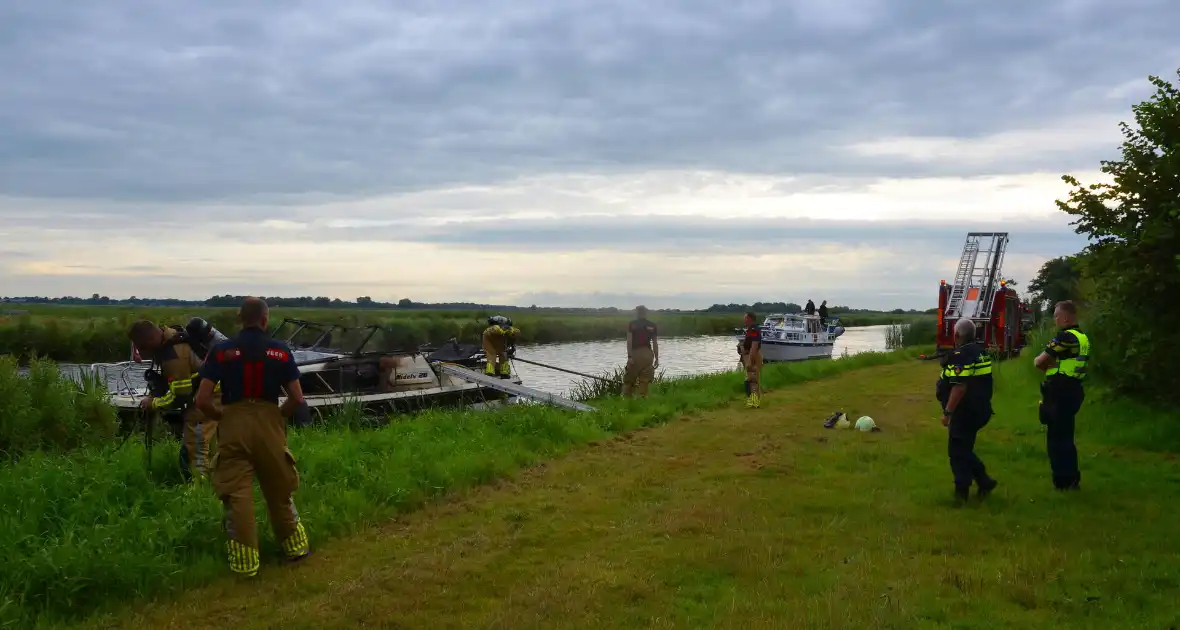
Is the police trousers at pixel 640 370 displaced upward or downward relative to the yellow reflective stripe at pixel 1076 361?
downward

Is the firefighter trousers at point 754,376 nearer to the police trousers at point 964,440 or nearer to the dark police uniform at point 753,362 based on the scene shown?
the dark police uniform at point 753,362

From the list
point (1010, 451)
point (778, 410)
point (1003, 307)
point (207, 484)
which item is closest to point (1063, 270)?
point (1003, 307)

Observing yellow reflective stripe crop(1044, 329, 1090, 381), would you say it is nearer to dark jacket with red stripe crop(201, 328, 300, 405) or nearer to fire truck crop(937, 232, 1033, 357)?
dark jacket with red stripe crop(201, 328, 300, 405)

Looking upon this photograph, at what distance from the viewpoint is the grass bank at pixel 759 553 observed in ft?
15.5

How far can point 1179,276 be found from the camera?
7.54 metres

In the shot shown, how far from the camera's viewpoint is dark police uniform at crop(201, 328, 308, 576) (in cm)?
557

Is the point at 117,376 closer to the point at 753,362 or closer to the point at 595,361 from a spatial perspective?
the point at 753,362

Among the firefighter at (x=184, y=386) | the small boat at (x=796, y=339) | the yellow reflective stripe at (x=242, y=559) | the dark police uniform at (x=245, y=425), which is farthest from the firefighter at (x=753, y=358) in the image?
the small boat at (x=796, y=339)

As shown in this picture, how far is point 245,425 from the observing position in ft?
18.4

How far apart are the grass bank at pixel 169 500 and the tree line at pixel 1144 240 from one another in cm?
609

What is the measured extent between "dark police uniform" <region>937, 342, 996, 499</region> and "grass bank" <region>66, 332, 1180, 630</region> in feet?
0.92

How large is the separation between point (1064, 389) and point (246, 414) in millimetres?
6704

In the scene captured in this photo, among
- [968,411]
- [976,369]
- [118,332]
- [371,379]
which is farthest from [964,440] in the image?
[118,332]

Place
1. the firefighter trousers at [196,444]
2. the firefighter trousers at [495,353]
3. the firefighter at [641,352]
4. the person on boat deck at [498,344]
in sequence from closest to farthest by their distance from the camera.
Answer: the firefighter trousers at [196,444], the firefighter at [641,352], the person on boat deck at [498,344], the firefighter trousers at [495,353]
